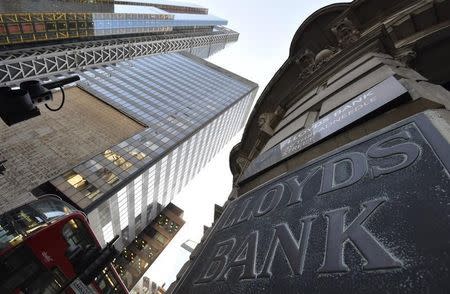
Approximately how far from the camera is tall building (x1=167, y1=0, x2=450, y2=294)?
2068mm

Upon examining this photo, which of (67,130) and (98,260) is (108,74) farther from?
(98,260)

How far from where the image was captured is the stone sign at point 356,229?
1.97 meters

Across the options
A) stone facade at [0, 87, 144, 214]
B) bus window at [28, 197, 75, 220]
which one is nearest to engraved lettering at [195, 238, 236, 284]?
bus window at [28, 197, 75, 220]

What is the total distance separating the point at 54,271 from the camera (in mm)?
15031

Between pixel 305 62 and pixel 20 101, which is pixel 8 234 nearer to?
pixel 20 101

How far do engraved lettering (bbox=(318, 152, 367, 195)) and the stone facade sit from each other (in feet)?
119

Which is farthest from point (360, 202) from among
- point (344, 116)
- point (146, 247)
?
point (146, 247)

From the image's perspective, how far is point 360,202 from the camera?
283cm

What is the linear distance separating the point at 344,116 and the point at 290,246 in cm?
326

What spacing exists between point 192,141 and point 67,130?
26852 millimetres

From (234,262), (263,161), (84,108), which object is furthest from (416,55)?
(84,108)

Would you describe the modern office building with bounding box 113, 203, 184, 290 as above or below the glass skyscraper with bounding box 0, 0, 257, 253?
below

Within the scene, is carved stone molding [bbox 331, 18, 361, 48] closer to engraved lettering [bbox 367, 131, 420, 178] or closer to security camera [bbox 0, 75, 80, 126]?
engraved lettering [bbox 367, 131, 420, 178]

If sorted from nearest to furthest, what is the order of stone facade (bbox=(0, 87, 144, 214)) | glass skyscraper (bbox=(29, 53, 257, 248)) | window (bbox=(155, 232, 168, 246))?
stone facade (bbox=(0, 87, 144, 214)) < glass skyscraper (bbox=(29, 53, 257, 248)) < window (bbox=(155, 232, 168, 246))
